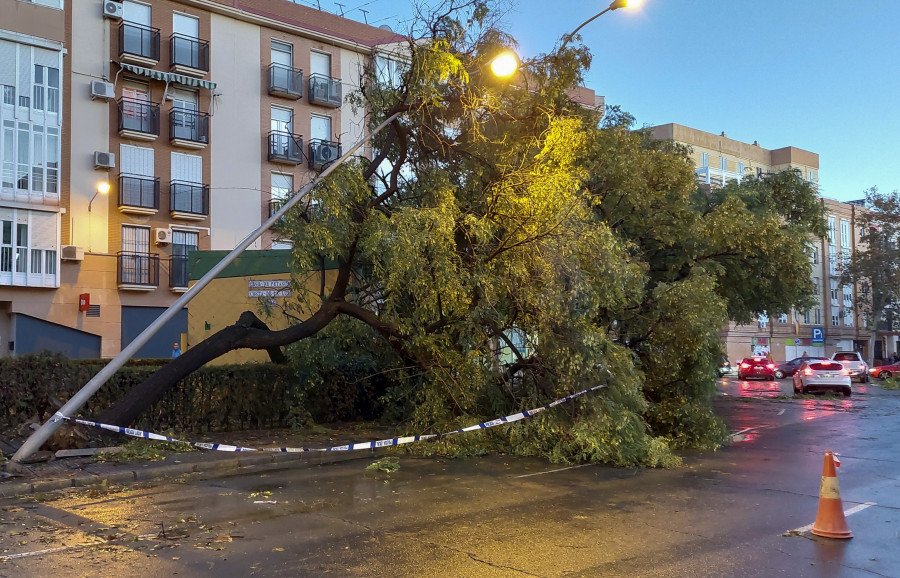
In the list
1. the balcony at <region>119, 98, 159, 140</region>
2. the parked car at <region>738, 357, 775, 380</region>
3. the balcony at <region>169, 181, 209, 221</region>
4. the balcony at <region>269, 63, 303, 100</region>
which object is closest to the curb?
the balcony at <region>169, 181, 209, 221</region>

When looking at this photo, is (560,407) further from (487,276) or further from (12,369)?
(12,369)

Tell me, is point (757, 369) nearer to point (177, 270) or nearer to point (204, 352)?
point (177, 270)

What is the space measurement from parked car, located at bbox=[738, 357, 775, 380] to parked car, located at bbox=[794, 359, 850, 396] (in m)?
17.2

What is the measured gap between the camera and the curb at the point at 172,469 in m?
9.23

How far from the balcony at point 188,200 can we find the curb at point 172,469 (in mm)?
21881

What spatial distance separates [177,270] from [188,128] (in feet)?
19.5

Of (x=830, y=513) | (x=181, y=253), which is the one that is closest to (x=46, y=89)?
(x=181, y=253)

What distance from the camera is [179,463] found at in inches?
427

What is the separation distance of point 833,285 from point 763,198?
2384 inches

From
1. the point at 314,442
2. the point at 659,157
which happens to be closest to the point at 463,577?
the point at 314,442

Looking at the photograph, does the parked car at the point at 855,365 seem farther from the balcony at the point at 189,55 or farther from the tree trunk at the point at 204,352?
the tree trunk at the point at 204,352

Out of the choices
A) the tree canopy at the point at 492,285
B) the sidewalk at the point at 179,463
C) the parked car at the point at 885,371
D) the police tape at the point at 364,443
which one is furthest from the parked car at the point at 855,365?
the sidewalk at the point at 179,463

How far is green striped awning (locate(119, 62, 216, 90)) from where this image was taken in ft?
99.0

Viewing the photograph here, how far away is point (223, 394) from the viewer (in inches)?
568
